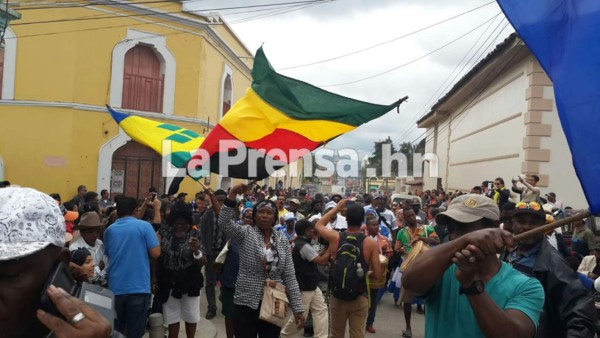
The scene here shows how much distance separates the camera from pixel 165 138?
681 cm

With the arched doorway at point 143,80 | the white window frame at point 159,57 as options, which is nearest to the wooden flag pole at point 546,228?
the white window frame at point 159,57

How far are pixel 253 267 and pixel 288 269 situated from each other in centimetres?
34

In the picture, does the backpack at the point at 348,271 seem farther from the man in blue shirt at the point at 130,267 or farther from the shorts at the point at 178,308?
the man in blue shirt at the point at 130,267

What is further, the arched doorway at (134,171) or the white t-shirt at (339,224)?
the arched doorway at (134,171)

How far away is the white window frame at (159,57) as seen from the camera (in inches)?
614

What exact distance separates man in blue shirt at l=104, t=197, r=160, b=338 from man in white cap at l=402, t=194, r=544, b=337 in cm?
308

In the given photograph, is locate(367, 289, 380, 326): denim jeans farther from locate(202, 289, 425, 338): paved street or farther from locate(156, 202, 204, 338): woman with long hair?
locate(156, 202, 204, 338): woman with long hair

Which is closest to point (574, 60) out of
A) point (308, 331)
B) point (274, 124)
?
point (274, 124)

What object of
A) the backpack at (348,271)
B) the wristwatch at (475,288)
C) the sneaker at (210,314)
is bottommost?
the sneaker at (210,314)

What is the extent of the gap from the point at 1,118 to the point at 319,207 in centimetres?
1147

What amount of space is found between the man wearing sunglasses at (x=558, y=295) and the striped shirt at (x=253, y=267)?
6.22 feet

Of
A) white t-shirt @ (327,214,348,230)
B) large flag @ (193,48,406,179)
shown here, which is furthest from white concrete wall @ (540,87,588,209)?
large flag @ (193,48,406,179)

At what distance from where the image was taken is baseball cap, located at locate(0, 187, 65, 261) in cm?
127

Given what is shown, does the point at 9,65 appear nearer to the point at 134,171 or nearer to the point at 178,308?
the point at 134,171
